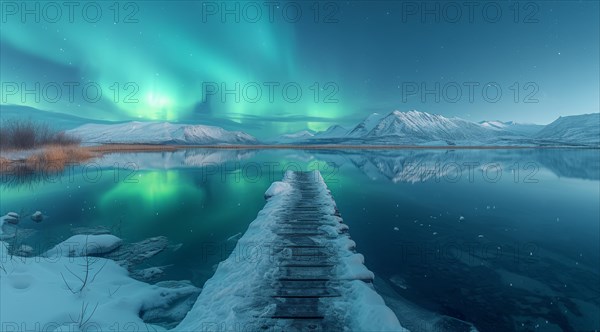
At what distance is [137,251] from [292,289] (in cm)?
787

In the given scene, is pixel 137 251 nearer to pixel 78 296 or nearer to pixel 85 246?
pixel 85 246

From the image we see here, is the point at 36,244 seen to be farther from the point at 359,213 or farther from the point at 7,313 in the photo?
the point at 359,213

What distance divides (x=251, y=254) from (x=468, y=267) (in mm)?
7831

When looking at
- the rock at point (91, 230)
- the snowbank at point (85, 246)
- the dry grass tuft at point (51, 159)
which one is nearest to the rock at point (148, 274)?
the snowbank at point (85, 246)

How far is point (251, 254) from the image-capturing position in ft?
30.9

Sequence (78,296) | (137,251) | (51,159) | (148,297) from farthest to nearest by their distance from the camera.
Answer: (51,159) < (137,251) < (148,297) < (78,296)

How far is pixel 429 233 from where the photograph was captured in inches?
537

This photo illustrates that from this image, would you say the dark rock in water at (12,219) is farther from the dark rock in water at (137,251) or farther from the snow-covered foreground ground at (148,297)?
the dark rock in water at (137,251)

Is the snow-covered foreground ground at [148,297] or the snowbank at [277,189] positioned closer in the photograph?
the snow-covered foreground ground at [148,297]

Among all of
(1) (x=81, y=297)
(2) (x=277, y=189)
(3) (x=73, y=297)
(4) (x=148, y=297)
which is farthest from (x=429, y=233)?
(3) (x=73, y=297)

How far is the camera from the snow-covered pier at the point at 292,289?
19.7 feet

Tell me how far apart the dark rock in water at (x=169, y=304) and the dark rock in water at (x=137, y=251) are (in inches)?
97.2

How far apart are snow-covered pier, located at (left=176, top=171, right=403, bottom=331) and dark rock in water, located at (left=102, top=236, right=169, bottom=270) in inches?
157

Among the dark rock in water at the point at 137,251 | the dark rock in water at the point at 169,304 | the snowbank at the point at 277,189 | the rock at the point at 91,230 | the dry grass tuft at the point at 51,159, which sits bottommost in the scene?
the dark rock in water at the point at 169,304
